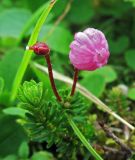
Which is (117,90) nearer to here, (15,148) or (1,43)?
(15,148)

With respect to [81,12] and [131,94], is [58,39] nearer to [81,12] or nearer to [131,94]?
[81,12]

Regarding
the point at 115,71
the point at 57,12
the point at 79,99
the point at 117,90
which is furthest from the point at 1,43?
the point at 79,99

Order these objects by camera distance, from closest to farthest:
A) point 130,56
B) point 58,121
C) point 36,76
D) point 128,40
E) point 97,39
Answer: point 97,39 → point 58,121 → point 36,76 → point 130,56 → point 128,40

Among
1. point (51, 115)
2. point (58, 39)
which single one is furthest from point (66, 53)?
point (51, 115)

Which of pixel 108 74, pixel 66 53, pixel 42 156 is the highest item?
pixel 66 53

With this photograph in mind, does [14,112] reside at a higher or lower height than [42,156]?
higher

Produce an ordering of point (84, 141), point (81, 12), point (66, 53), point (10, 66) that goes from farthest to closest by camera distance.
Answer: point (81, 12)
point (66, 53)
point (10, 66)
point (84, 141)

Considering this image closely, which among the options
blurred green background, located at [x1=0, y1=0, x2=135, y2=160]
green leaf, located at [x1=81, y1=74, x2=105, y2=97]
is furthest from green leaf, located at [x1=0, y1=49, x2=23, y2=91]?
green leaf, located at [x1=81, y1=74, x2=105, y2=97]
